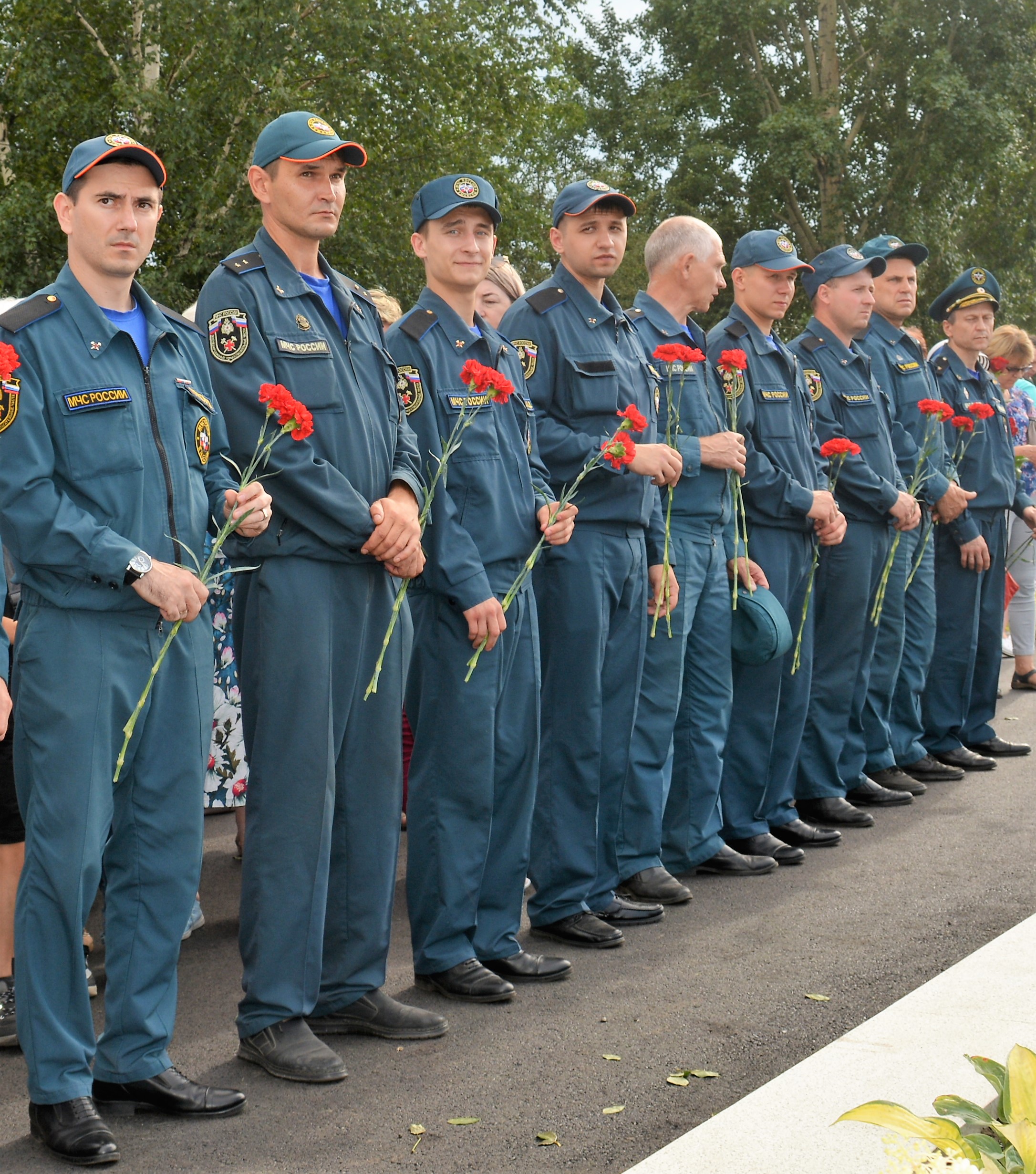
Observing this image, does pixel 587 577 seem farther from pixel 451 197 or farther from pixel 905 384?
pixel 905 384

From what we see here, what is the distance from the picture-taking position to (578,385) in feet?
16.9

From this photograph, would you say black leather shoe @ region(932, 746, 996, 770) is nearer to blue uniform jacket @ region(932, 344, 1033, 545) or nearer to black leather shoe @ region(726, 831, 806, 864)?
blue uniform jacket @ region(932, 344, 1033, 545)

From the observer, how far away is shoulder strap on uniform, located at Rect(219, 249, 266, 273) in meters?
4.01

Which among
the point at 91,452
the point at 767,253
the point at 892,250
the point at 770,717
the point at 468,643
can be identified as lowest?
the point at 770,717

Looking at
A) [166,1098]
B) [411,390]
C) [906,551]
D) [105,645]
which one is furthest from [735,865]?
[105,645]

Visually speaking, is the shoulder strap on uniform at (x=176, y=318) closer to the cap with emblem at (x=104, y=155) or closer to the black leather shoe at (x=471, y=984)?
the cap with emblem at (x=104, y=155)

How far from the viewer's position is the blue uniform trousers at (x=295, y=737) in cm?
392

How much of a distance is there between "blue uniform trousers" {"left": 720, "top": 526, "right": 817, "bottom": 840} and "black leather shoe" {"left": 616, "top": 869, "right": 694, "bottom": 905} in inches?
30.3

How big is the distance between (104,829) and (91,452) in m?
0.87

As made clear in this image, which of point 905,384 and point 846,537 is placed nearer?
point 846,537

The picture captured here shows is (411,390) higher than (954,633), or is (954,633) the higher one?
(411,390)

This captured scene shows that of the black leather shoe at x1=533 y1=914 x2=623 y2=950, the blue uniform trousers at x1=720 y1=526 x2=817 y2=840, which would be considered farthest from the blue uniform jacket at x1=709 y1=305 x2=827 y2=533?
the black leather shoe at x1=533 y1=914 x2=623 y2=950

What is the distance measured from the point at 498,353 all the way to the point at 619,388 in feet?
2.19

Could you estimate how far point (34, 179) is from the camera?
1759 cm
